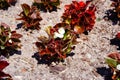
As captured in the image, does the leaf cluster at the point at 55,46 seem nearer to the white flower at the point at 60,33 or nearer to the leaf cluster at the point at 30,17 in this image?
the white flower at the point at 60,33

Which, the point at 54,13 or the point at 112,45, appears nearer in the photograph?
the point at 112,45

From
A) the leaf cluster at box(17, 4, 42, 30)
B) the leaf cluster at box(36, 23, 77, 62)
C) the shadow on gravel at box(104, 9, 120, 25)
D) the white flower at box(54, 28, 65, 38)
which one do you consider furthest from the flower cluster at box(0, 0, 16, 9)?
the shadow on gravel at box(104, 9, 120, 25)

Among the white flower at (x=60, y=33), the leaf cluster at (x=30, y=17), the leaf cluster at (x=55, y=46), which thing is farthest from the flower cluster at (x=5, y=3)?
the white flower at (x=60, y=33)

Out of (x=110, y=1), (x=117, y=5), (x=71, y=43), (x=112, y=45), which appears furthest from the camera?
(x=110, y=1)

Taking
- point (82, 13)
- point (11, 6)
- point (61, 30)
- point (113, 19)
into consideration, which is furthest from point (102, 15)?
point (11, 6)

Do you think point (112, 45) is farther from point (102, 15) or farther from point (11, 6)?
point (11, 6)

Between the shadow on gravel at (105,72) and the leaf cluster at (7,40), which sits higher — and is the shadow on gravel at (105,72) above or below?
below

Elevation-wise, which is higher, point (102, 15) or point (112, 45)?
point (102, 15)
